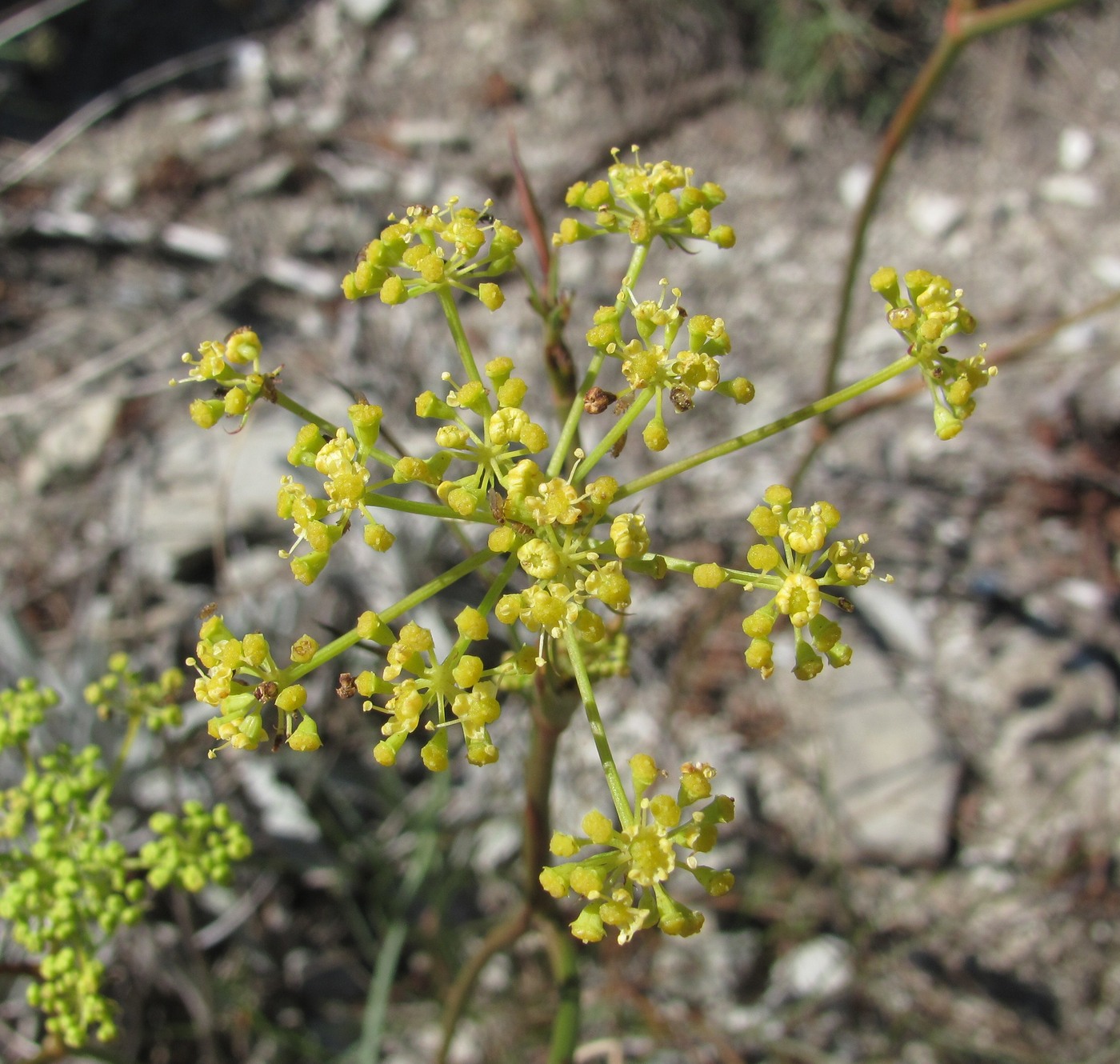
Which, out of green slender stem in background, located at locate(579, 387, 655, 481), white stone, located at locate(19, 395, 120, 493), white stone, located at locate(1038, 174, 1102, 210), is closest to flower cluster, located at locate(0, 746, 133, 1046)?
green slender stem in background, located at locate(579, 387, 655, 481)

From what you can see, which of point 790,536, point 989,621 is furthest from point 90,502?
point 989,621

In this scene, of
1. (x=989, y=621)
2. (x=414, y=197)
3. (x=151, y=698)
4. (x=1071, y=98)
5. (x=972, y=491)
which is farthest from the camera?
(x=1071, y=98)

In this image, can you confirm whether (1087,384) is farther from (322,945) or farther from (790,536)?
(322,945)

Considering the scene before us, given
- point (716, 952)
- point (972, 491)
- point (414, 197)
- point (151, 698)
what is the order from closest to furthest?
point (151, 698), point (716, 952), point (972, 491), point (414, 197)

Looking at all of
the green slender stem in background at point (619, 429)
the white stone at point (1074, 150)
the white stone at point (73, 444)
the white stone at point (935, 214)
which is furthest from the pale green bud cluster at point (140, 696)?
the white stone at point (1074, 150)

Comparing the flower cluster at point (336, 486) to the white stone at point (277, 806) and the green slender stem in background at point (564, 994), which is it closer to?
the green slender stem in background at point (564, 994)

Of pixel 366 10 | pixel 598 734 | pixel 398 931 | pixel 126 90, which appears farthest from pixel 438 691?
pixel 366 10
